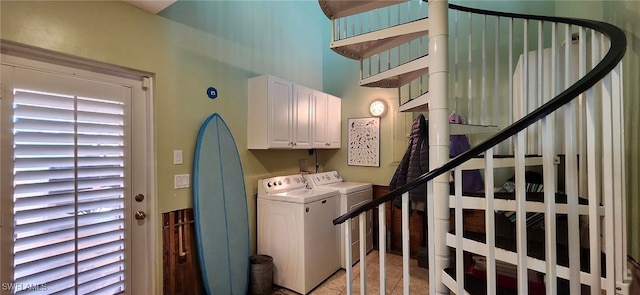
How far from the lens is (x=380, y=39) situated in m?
1.98

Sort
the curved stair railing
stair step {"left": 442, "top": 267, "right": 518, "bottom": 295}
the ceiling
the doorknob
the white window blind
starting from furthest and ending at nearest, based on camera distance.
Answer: the doorknob
the ceiling
the white window blind
stair step {"left": 442, "top": 267, "right": 518, "bottom": 295}
the curved stair railing

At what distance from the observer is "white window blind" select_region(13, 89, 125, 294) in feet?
5.23

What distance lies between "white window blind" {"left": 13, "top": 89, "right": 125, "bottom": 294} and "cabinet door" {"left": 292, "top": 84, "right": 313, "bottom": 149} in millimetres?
1659

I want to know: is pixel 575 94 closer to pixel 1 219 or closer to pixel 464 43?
pixel 464 43

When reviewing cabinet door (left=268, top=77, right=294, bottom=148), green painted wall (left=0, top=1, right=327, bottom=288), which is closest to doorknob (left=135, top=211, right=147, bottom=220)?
green painted wall (left=0, top=1, right=327, bottom=288)

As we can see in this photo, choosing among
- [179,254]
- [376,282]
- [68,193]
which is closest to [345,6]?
[68,193]

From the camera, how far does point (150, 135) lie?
2131 mm

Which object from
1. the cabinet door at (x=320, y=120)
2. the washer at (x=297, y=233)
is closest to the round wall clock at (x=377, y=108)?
the cabinet door at (x=320, y=120)

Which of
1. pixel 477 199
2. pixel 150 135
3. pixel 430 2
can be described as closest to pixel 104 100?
pixel 150 135

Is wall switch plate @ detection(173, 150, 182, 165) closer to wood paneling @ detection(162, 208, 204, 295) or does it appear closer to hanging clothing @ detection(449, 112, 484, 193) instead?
wood paneling @ detection(162, 208, 204, 295)

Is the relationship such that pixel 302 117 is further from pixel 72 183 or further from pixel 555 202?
pixel 555 202

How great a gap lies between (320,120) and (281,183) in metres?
1.02

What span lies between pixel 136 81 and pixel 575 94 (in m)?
2.62

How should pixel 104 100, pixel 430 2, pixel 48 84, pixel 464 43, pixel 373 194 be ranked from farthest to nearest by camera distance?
pixel 373 194, pixel 464 43, pixel 104 100, pixel 48 84, pixel 430 2
